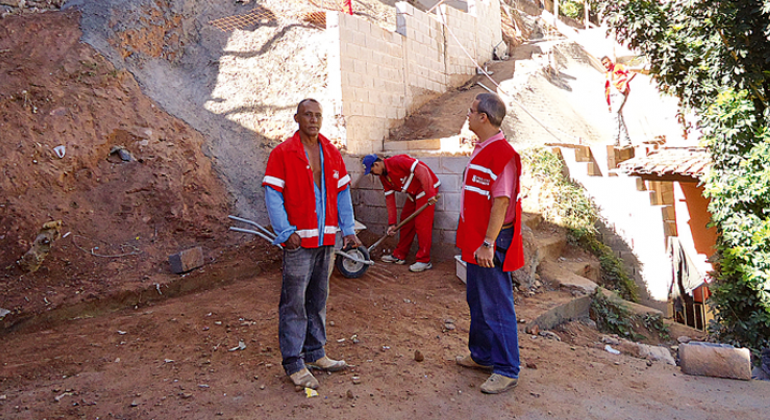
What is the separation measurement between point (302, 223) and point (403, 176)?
351 centimetres

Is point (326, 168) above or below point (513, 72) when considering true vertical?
below

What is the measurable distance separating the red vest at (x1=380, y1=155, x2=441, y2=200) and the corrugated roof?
402 cm

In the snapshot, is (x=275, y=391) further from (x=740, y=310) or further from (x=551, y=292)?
(x=740, y=310)

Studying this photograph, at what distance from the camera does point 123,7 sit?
8680mm

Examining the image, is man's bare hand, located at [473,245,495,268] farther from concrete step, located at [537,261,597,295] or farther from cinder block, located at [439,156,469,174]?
cinder block, located at [439,156,469,174]

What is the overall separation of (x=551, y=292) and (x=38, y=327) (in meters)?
5.25

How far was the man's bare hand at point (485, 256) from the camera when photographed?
308 centimetres

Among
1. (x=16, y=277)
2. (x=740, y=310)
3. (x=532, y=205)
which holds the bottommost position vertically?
(x=740, y=310)

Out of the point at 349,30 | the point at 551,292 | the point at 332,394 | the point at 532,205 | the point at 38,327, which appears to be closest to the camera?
the point at 332,394

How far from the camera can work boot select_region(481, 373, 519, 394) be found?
3.20 meters

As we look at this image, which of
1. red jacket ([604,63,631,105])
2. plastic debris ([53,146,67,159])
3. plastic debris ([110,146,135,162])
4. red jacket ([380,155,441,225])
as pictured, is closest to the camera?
plastic debris ([53,146,67,159])

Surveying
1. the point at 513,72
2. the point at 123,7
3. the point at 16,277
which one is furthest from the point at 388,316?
→ the point at 513,72

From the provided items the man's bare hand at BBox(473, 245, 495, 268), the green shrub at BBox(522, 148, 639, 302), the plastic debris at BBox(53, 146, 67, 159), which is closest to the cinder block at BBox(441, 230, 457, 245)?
the green shrub at BBox(522, 148, 639, 302)

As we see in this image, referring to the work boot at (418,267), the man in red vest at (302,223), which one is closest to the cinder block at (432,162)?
the work boot at (418,267)
